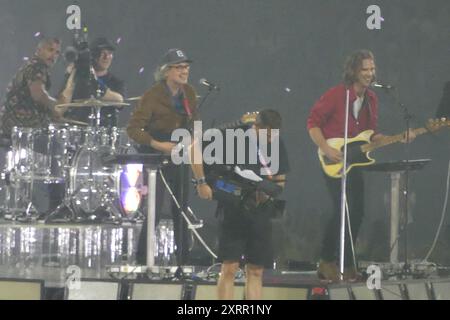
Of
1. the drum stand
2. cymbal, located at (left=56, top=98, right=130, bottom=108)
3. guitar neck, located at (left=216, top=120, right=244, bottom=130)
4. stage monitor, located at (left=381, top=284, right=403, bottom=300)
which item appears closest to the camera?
stage monitor, located at (left=381, top=284, right=403, bottom=300)

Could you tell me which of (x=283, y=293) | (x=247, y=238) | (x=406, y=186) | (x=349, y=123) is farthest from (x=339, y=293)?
(x=349, y=123)

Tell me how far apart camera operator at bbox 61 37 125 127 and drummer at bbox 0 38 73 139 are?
0.23 ft

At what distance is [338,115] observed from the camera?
8.12m

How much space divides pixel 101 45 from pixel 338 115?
1.88 m

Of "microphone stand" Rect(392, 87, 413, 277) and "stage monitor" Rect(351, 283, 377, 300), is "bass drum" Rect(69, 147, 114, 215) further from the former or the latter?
"microphone stand" Rect(392, 87, 413, 277)

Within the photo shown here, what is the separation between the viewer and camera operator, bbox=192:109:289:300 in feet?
24.3

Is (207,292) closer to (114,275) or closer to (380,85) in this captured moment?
(114,275)

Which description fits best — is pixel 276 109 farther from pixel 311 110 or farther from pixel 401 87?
pixel 401 87

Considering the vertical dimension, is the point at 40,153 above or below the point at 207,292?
above

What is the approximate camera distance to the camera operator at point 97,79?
8.44m

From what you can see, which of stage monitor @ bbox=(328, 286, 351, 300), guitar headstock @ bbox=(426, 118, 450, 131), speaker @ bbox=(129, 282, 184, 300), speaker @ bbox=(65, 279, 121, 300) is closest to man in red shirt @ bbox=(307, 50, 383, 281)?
guitar headstock @ bbox=(426, 118, 450, 131)
